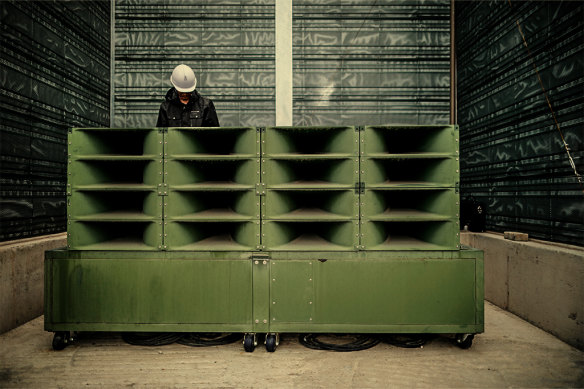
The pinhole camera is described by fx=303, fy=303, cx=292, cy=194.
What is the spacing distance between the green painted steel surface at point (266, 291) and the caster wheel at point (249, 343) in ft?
0.26

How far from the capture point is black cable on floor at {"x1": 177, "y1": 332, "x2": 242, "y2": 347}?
9.23 feet

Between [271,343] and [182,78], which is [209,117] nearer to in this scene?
[182,78]

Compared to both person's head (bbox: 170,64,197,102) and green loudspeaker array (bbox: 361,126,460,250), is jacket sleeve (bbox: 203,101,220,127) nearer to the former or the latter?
person's head (bbox: 170,64,197,102)

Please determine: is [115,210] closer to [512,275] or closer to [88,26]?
[88,26]

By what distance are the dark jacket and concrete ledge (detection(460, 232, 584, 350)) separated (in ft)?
12.3

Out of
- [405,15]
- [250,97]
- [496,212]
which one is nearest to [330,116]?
[250,97]

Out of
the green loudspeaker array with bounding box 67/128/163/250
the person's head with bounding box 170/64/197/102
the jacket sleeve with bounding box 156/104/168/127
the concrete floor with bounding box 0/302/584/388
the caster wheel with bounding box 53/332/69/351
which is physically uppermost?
the person's head with bounding box 170/64/197/102

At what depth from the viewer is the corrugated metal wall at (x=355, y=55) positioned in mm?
4828

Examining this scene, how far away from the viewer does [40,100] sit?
142 inches

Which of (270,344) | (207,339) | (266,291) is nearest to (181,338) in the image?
(207,339)

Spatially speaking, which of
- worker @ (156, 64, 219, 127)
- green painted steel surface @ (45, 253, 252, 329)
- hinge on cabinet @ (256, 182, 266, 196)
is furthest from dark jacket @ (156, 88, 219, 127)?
green painted steel surface @ (45, 253, 252, 329)

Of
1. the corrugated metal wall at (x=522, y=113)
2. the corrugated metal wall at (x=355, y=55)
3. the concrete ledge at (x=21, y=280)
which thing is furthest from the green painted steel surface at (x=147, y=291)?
the corrugated metal wall at (x=522, y=113)

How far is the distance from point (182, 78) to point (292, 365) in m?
3.07

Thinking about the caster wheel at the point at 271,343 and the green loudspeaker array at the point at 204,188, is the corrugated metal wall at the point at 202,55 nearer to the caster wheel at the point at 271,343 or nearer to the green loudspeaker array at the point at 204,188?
the green loudspeaker array at the point at 204,188
